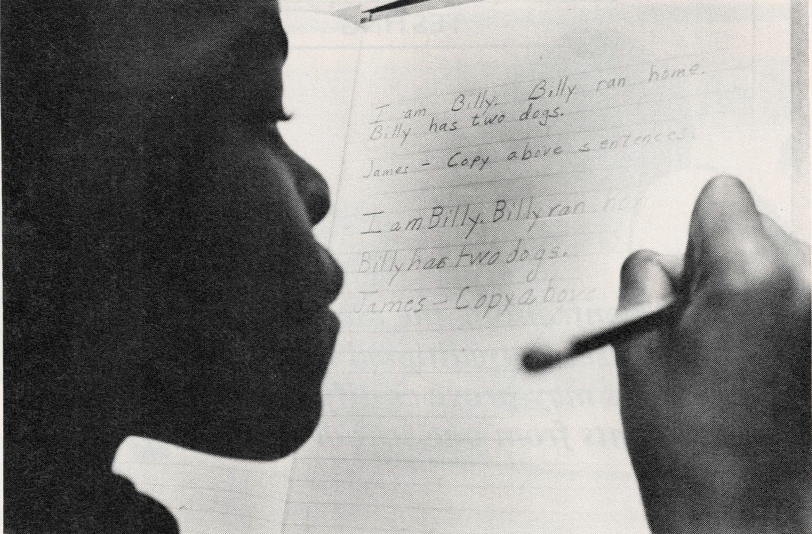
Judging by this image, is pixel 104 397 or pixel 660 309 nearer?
pixel 660 309

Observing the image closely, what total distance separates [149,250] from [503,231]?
207 millimetres

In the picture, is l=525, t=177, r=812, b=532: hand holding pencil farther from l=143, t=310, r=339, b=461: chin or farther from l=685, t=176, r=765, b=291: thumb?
l=143, t=310, r=339, b=461: chin

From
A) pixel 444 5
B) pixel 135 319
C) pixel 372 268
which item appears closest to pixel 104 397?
pixel 135 319

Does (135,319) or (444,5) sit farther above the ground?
(444,5)

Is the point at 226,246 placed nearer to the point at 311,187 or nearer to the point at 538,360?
the point at 311,187

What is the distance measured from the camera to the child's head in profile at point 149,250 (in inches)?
16.8

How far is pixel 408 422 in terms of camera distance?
0.39m

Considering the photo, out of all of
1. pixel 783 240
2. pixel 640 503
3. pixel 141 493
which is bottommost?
A: pixel 141 493

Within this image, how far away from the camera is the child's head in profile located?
0.43 m

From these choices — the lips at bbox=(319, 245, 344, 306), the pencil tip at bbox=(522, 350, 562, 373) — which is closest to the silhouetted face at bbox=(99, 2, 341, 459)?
the lips at bbox=(319, 245, 344, 306)

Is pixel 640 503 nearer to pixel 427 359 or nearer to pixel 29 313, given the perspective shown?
pixel 427 359

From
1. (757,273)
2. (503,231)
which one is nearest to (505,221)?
(503,231)

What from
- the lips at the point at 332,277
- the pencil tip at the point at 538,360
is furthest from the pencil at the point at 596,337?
the lips at the point at 332,277

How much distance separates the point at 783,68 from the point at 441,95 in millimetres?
156
